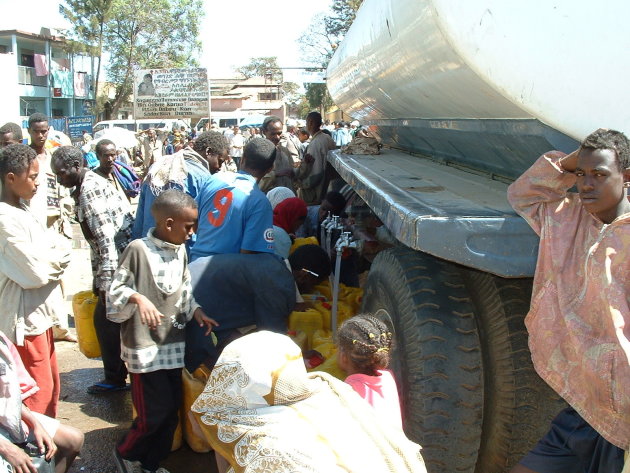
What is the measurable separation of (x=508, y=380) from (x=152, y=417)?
1626 mm

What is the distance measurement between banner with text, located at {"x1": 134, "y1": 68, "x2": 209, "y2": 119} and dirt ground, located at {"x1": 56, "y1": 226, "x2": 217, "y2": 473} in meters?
10.5

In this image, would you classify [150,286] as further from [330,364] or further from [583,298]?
[583,298]

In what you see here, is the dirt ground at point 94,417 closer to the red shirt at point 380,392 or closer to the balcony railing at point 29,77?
the red shirt at point 380,392

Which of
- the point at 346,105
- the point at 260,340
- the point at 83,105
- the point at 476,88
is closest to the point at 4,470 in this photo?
the point at 260,340

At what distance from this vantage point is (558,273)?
221 cm

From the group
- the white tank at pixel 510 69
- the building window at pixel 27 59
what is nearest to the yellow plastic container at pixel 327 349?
the white tank at pixel 510 69

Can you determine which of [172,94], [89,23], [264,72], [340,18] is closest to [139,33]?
[89,23]

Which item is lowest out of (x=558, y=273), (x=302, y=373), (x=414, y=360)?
(x=414, y=360)

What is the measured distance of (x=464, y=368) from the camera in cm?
270

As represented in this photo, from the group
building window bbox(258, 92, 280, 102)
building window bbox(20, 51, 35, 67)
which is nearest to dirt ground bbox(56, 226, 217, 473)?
building window bbox(20, 51, 35, 67)

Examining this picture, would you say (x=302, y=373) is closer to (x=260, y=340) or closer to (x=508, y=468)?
(x=260, y=340)

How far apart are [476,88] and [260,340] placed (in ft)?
4.64

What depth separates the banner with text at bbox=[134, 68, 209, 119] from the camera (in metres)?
15.4

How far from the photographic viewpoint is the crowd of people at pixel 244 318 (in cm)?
190
